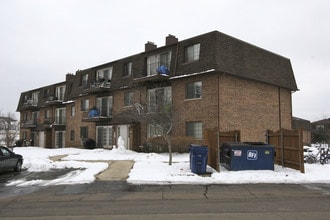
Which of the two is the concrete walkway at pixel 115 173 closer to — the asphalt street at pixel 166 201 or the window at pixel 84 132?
the asphalt street at pixel 166 201

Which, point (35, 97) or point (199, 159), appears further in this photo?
point (35, 97)

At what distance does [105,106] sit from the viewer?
34688mm

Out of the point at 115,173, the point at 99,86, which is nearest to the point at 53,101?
the point at 99,86

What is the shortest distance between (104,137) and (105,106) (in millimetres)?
2910

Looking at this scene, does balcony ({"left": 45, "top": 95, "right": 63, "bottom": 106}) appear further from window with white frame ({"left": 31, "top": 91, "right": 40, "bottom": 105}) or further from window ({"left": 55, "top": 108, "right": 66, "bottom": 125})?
window with white frame ({"left": 31, "top": 91, "right": 40, "bottom": 105})

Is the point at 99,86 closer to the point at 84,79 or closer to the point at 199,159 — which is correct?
the point at 84,79

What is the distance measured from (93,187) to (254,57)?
62.4ft

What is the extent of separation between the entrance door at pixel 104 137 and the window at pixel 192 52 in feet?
36.5

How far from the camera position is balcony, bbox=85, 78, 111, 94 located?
3356 centimetres

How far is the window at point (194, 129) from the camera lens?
25581mm

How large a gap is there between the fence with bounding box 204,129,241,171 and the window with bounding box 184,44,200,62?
391 inches

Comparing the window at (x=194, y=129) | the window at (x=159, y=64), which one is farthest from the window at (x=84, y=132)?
the window at (x=194, y=129)

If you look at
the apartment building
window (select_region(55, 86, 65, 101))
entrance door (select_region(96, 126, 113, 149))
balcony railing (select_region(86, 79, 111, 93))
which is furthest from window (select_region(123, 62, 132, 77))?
window (select_region(55, 86, 65, 101))

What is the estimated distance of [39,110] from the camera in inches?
1949
